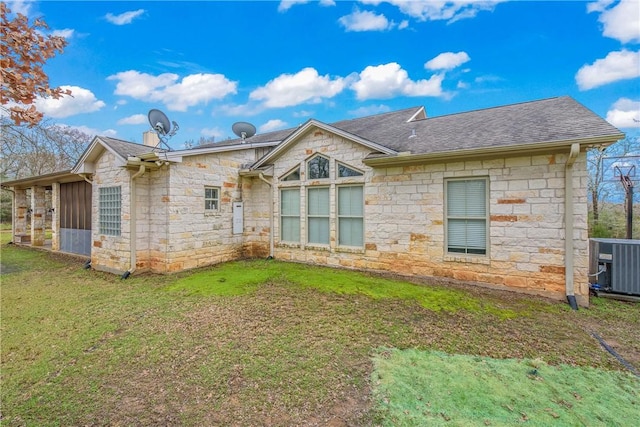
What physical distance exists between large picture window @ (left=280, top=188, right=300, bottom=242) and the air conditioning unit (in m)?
7.19

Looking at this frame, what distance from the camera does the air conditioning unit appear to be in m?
5.48

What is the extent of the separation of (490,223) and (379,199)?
2.59 m

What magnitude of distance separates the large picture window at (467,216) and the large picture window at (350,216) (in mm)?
2247

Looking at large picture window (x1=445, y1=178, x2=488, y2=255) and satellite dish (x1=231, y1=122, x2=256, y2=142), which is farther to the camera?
satellite dish (x1=231, y1=122, x2=256, y2=142)

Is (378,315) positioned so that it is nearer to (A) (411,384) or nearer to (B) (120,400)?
(A) (411,384)

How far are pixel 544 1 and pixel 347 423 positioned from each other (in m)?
10.9

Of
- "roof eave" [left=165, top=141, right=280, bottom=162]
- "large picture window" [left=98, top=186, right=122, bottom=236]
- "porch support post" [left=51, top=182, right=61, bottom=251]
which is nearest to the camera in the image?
"roof eave" [left=165, top=141, right=280, bottom=162]

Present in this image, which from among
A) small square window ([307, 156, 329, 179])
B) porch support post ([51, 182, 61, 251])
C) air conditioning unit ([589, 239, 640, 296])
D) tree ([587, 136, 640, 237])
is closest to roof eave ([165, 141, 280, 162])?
small square window ([307, 156, 329, 179])

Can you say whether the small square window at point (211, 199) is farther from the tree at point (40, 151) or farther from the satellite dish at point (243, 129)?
the tree at point (40, 151)

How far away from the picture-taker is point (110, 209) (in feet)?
27.4

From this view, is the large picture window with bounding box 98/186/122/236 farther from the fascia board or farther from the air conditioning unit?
the air conditioning unit

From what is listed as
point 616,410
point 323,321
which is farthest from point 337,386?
point 616,410

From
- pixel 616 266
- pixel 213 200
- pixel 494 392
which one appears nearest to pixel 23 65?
pixel 494 392

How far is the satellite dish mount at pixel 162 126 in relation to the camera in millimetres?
8484
